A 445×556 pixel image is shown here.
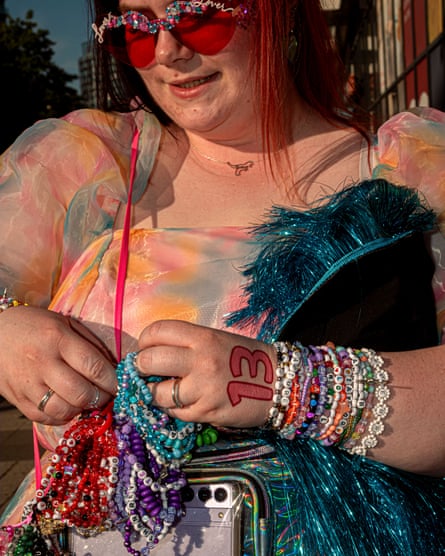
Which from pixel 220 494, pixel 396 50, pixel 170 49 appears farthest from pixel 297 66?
pixel 396 50

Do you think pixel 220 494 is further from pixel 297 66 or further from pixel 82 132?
pixel 297 66

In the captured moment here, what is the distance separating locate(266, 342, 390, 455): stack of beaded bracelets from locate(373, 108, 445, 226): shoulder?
388 millimetres

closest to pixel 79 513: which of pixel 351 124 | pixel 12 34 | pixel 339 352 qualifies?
pixel 339 352

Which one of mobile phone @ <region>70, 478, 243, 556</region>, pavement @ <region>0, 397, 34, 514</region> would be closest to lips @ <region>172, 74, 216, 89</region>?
mobile phone @ <region>70, 478, 243, 556</region>

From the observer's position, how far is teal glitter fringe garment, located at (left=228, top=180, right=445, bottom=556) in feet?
3.32

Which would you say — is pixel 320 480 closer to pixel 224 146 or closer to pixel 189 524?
pixel 189 524

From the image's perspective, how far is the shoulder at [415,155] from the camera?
120 cm

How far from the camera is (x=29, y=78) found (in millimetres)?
13539

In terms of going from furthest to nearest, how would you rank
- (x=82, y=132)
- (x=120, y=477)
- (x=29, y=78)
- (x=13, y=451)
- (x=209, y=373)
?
(x=29, y=78), (x=13, y=451), (x=82, y=132), (x=120, y=477), (x=209, y=373)

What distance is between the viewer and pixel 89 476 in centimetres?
104

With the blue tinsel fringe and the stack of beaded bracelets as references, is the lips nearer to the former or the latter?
the blue tinsel fringe

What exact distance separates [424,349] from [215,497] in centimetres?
43

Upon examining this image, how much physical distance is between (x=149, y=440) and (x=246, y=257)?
40 centimetres

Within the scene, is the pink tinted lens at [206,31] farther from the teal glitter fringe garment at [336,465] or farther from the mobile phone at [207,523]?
the mobile phone at [207,523]
